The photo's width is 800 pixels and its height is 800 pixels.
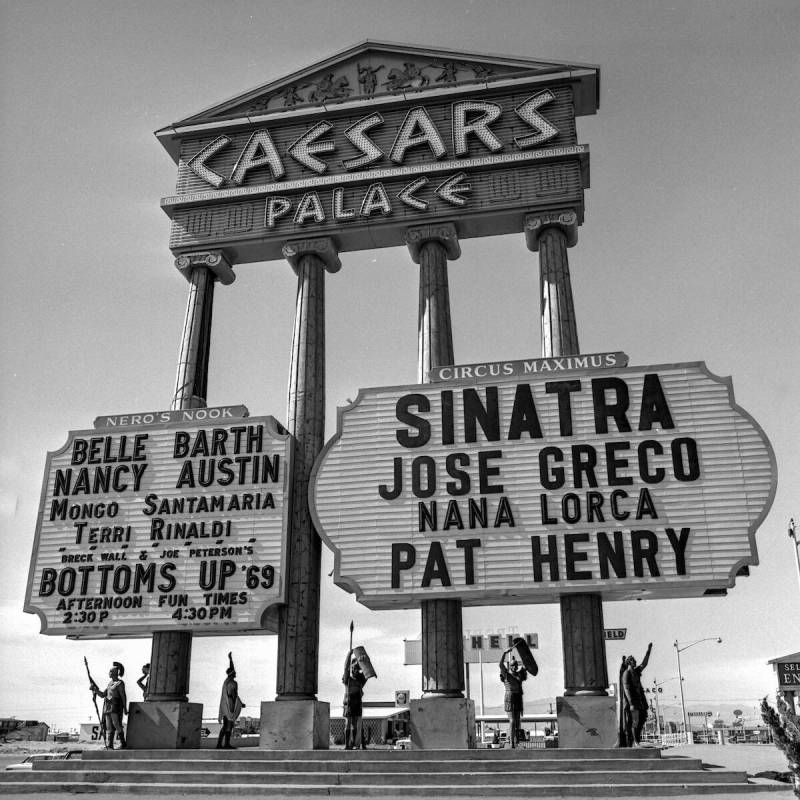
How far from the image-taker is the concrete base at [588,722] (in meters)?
19.6

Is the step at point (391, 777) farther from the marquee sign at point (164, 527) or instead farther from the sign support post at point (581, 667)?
the marquee sign at point (164, 527)

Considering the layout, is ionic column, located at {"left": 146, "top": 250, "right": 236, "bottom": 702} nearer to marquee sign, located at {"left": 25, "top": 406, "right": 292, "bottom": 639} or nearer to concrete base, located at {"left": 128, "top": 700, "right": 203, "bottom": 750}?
concrete base, located at {"left": 128, "top": 700, "right": 203, "bottom": 750}

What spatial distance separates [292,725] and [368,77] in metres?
20.8

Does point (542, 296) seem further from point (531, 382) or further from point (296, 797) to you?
point (296, 797)

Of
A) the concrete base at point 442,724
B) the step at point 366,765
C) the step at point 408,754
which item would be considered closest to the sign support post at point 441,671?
the concrete base at point 442,724

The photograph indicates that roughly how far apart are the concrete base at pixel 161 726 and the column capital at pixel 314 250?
1373cm

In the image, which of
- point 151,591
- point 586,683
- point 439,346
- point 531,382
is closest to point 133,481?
point 151,591

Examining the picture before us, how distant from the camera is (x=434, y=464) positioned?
2230 cm

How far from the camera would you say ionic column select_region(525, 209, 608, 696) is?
2042 cm

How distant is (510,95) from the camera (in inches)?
1082

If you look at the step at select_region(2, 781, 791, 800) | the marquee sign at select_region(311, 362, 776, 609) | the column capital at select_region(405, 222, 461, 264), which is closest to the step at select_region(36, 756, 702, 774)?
the step at select_region(2, 781, 791, 800)

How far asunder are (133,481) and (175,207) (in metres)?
9.93

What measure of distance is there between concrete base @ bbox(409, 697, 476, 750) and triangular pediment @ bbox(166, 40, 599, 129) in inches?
741

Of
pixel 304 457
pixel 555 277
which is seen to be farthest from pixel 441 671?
pixel 555 277
